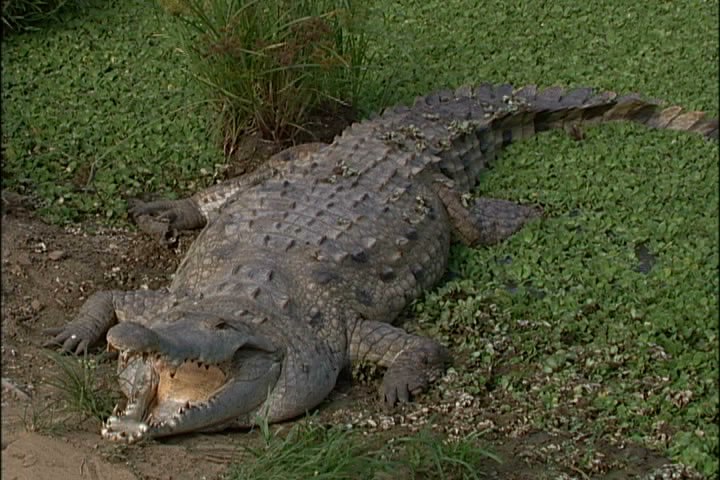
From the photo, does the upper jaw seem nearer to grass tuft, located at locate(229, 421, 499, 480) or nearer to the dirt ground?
the dirt ground

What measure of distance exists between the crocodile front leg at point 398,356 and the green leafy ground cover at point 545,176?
0.49 feet

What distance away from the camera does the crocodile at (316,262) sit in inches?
149

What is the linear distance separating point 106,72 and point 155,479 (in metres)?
3.90

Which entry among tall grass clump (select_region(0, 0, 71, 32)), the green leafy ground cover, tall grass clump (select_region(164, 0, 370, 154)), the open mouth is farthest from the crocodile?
tall grass clump (select_region(0, 0, 71, 32))

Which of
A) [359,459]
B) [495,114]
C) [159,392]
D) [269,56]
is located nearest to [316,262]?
[159,392]

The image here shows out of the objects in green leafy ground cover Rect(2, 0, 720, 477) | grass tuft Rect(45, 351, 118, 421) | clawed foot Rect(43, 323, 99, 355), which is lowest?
clawed foot Rect(43, 323, 99, 355)

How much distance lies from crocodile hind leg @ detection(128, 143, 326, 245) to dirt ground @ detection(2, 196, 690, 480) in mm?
135

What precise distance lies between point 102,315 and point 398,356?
1.20 meters

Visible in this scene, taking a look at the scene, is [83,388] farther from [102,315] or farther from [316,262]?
[316,262]

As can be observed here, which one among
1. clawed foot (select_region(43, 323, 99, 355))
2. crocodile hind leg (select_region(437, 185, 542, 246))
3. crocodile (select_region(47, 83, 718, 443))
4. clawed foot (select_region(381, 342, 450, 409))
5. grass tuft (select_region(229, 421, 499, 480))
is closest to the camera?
grass tuft (select_region(229, 421, 499, 480))

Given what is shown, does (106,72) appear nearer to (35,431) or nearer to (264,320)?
(264,320)

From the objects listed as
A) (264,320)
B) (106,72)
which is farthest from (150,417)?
(106,72)

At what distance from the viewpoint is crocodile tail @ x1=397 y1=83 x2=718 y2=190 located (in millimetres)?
5657

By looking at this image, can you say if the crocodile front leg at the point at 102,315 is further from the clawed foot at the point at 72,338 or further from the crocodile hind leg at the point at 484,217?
the crocodile hind leg at the point at 484,217
